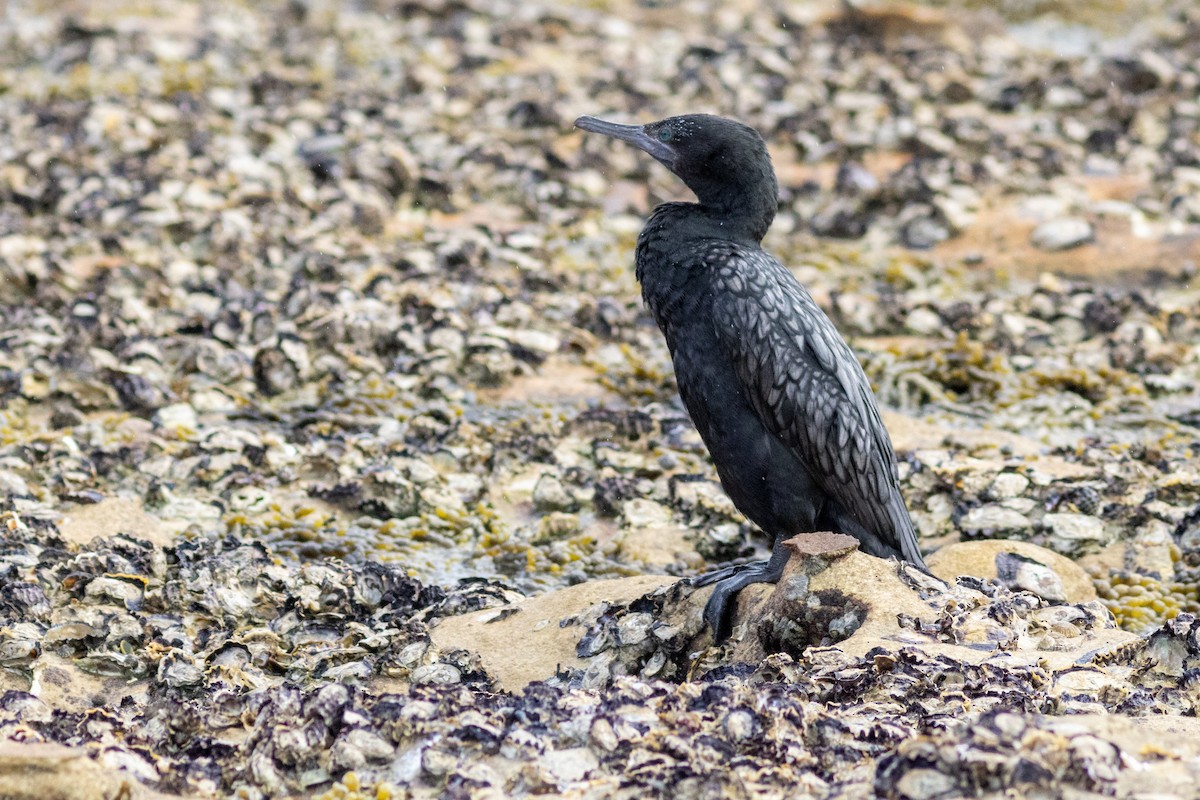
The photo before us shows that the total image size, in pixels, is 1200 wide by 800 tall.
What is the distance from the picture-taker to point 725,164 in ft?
20.0

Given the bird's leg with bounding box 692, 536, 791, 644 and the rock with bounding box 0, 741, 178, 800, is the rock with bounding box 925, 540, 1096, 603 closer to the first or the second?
the bird's leg with bounding box 692, 536, 791, 644

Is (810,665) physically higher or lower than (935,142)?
lower

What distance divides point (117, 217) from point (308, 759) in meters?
7.38

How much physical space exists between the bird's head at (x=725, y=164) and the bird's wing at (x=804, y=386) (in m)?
0.40

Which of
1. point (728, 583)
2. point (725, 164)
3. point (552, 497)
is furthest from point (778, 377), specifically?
point (552, 497)

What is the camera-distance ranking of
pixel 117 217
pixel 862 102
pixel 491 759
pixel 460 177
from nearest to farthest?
pixel 491 759
pixel 117 217
pixel 460 177
pixel 862 102

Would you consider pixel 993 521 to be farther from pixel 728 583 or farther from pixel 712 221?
pixel 712 221

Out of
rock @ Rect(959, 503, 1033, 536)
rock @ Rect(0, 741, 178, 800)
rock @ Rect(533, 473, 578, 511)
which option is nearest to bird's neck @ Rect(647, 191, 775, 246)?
rock @ Rect(533, 473, 578, 511)

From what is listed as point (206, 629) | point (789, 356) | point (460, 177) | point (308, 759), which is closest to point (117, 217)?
point (460, 177)

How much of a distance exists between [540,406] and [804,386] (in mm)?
3011

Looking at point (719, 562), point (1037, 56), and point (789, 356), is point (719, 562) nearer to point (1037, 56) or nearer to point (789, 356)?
point (789, 356)

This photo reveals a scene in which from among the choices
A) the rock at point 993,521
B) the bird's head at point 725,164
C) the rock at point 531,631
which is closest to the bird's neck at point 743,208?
the bird's head at point 725,164

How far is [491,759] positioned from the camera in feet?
12.9

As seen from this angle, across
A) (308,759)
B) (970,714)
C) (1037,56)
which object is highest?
(1037,56)
